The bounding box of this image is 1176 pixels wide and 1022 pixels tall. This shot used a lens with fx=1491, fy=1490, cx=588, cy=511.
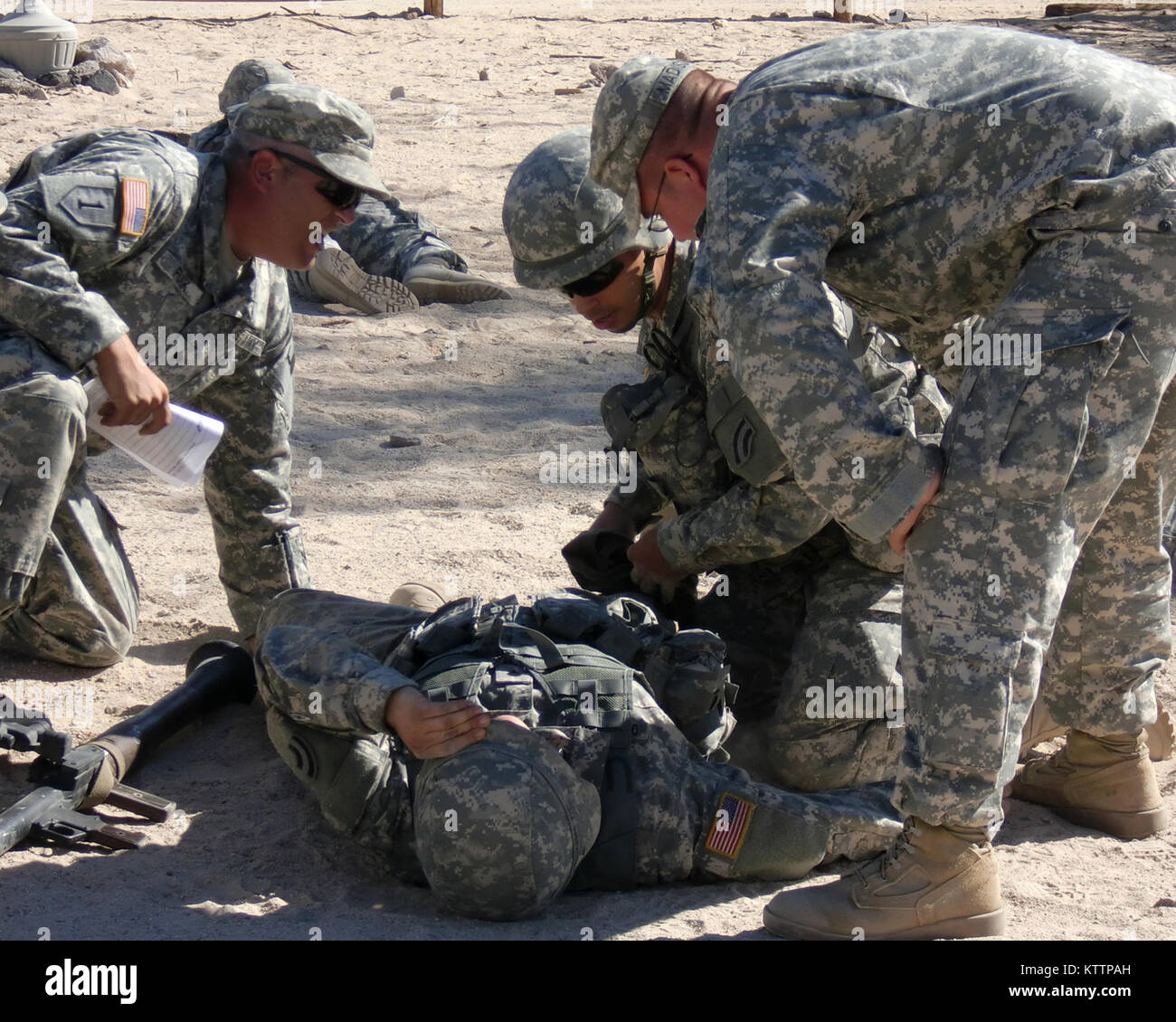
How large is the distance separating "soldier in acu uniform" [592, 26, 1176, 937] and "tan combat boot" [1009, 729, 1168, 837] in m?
0.66

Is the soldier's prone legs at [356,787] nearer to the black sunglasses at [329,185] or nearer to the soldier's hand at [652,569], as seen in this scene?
the soldier's hand at [652,569]

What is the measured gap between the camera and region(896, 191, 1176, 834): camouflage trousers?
105 inches

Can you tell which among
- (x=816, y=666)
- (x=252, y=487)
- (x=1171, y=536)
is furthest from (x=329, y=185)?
(x=1171, y=536)

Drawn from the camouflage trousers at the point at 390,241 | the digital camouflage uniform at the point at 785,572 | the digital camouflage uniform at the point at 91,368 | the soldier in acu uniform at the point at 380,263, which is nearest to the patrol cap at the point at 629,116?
the digital camouflage uniform at the point at 785,572

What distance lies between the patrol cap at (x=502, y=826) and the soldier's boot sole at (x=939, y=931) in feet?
1.48

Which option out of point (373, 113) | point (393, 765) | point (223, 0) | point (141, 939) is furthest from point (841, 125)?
point (223, 0)

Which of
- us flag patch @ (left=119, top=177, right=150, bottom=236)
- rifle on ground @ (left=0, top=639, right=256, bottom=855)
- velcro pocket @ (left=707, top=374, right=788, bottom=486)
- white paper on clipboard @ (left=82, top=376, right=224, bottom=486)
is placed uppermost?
us flag patch @ (left=119, top=177, right=150, bottom=236)

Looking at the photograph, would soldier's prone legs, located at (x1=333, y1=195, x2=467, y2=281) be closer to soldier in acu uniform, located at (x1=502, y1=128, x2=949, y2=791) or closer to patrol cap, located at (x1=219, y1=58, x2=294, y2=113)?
patrol cap, located at (x1=219, y1=58, x2=294, y2=113)

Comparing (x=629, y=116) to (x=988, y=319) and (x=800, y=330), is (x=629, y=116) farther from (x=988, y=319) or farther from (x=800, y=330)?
(x=988, y=319)

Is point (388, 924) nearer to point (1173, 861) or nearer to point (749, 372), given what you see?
point (749, 372)

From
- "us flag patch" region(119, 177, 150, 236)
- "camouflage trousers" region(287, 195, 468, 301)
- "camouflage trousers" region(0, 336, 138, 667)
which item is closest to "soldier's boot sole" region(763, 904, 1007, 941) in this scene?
"camouflage trousers" region(0, 336, 138, 667)

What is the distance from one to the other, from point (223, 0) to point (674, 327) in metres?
11.4

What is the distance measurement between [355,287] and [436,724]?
172 inches

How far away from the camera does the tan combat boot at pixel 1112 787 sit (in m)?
3.36
